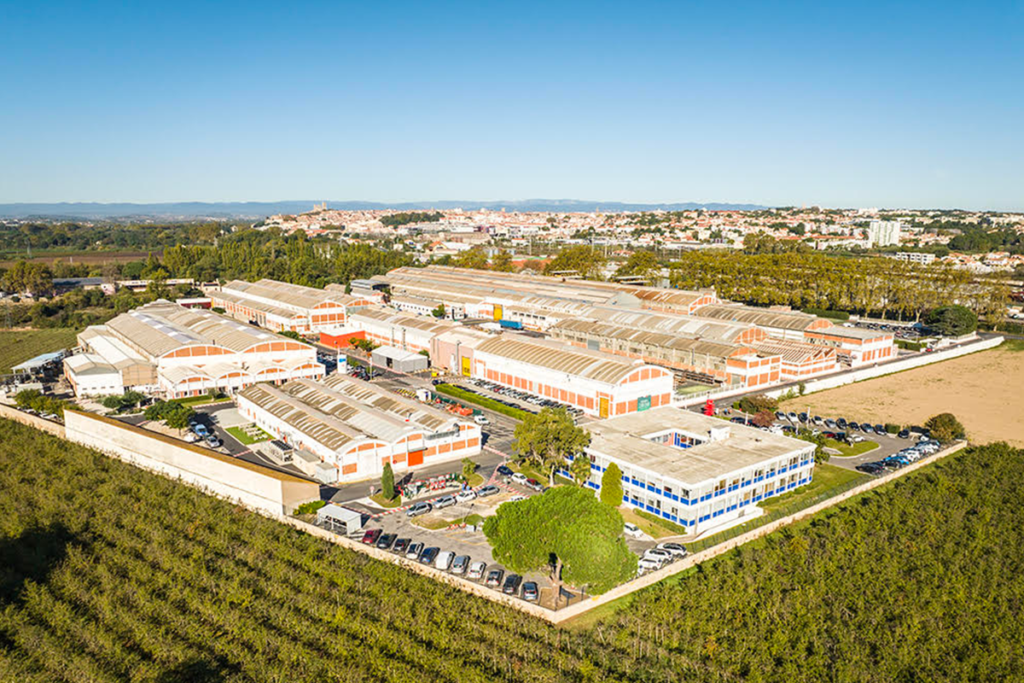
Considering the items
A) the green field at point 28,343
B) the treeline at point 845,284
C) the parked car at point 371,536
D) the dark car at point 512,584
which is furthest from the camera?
the treeline at point 845,284

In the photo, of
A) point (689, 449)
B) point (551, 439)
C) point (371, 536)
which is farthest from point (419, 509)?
point (689, 449)

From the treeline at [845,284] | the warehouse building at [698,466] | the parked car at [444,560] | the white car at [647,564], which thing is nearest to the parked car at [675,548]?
the white car at [647,564]

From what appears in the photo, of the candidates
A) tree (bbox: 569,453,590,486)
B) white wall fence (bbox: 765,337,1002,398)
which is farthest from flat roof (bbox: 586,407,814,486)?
white wall fence (bbox: 765,337,1002,398)

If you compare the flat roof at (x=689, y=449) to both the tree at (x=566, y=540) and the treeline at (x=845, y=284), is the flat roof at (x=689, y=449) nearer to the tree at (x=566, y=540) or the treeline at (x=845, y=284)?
the tree at (x=566, y=540)

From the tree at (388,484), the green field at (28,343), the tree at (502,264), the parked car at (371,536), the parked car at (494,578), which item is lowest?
the green field at (28,343)

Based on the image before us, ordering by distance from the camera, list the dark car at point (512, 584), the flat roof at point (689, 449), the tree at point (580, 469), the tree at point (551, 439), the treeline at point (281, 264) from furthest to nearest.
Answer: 1. the treeline at point (281, 264)
2. the tree at point (551, 439)
3. the tree at point (580, 469)
4. the flat roof at point (689, 449)
5. the dark car at point (512, 584)

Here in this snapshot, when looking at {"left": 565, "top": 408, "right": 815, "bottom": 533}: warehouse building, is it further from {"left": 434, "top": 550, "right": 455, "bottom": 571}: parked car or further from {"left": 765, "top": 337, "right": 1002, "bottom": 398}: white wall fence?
{"left": 765, "top": 337, "right": 1002, "bottom": 398}: white wall fence
